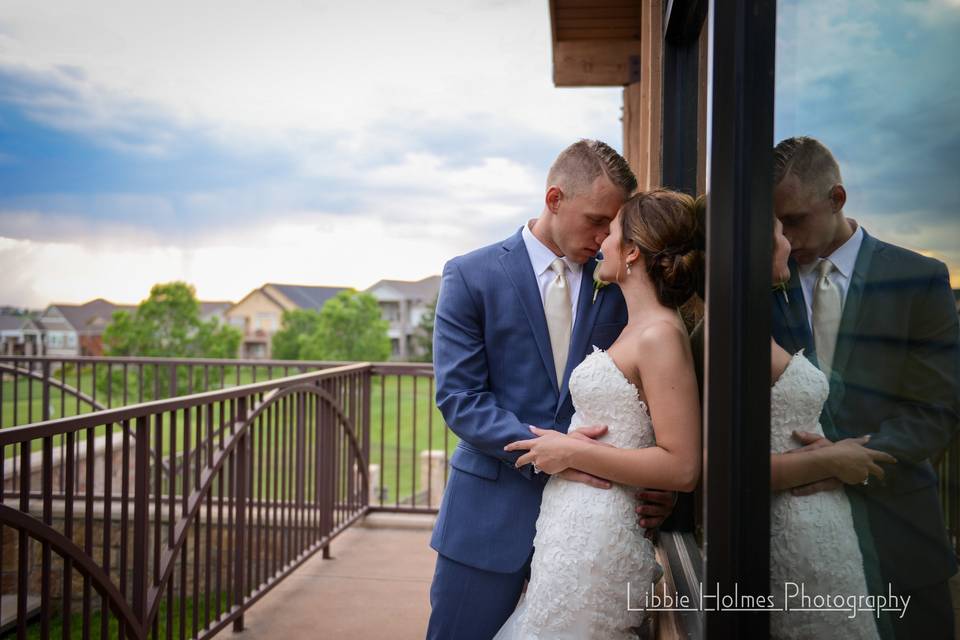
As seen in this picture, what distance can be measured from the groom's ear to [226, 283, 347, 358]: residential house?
4252 centimetres

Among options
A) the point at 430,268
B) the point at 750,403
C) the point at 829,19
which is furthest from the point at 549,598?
the point at 430,268

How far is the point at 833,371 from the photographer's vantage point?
0.81 meters

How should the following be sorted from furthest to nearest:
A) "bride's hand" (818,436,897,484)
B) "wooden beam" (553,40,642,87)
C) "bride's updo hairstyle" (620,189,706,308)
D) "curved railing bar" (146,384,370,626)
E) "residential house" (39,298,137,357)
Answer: "residential house" (39,298,137,357), "wooden beam" (553,40,642,87), "curved railing bar" (146,384,370,626), "bride's updo hairstyle" (620,189,706,308), "bride's hand" (818,436,897,484)

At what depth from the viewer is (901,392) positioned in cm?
63

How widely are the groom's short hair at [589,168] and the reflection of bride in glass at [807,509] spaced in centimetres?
78

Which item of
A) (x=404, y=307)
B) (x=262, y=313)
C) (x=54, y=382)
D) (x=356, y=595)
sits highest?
(x=404, y=307)

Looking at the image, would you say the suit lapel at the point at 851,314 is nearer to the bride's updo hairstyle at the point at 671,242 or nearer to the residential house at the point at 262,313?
the bride's updo hairstyle at the point at 671,242

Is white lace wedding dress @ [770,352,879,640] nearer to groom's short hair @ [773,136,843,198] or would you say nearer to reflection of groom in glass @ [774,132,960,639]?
reflection of groom in glass @ [774,132,960,639]

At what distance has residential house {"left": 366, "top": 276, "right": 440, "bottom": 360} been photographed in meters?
45.6

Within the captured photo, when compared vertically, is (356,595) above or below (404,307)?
below

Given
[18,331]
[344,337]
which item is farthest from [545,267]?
[344,337]

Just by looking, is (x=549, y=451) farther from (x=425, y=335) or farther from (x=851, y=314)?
(x=425, y=335)

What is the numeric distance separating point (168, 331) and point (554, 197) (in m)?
35.8

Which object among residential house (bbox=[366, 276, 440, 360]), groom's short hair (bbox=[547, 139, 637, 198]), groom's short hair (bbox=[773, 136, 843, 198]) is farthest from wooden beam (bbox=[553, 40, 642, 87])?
residential house (bbox=[366, 276, 440, 360])
